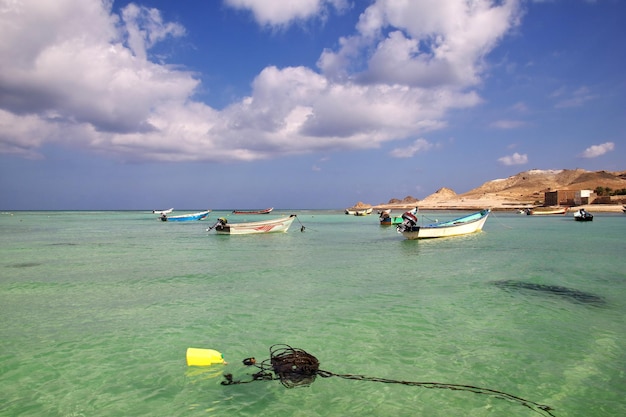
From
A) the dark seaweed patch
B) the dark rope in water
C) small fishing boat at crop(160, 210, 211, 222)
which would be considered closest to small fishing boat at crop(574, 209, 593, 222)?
the dark seaweed patch

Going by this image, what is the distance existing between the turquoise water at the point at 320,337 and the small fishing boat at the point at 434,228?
11.4 m

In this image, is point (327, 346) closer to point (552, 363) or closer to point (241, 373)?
point (241, 373)

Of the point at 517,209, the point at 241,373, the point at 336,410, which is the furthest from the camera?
the point at 517,209

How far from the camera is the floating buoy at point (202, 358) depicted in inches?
266

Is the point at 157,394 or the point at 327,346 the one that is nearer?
the point at 157,394

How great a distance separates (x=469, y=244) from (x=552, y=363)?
20.4m

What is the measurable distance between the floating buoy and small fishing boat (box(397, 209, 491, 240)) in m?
23.6

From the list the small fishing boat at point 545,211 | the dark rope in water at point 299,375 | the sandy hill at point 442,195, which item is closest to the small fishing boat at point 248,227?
the dark rope in water at point 299,375

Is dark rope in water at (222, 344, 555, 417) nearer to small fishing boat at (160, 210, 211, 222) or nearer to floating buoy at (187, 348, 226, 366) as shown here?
floating buoy at (187, 348, 226, 366)

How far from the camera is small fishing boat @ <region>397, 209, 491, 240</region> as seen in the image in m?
28.8

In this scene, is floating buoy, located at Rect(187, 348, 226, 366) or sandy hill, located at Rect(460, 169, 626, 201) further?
sandy hill, located at Rect(460, 169, 626, 201)

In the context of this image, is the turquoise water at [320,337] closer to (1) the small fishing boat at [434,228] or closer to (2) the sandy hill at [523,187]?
(1) the small fishing boat at [434,228]

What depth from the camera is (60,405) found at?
5.62 meters

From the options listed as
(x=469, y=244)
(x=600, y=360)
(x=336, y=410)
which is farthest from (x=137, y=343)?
(x=469, y=244)
